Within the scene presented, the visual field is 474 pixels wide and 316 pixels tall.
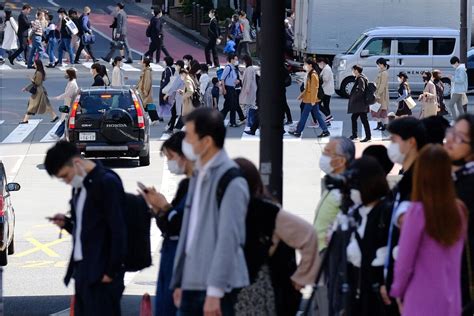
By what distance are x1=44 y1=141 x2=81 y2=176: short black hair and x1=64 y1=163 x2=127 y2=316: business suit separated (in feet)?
0.57

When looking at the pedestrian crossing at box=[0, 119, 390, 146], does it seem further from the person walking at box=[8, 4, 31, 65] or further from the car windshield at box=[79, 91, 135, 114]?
the person walking at box=[8, 4, 31, 65]

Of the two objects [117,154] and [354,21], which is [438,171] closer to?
[117,154]

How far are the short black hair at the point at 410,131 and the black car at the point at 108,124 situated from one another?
16611 millimetres

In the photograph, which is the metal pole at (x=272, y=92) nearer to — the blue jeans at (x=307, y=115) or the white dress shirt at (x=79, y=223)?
the white dress shirt at (x=79, y=223)

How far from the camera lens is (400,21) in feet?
133

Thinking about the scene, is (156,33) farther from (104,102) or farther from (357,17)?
(104,102)

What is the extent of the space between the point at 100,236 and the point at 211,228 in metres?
1.46

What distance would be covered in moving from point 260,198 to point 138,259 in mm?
1549

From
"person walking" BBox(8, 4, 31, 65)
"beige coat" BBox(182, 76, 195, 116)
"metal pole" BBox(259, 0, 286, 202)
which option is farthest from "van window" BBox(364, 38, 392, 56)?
"metal pole" BBox(259, 0, 286, 202)

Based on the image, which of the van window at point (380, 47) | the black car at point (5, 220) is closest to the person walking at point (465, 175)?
the black car at point (5, 220)

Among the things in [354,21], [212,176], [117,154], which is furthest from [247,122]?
[212,176]

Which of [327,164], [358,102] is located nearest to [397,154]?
[327,164]

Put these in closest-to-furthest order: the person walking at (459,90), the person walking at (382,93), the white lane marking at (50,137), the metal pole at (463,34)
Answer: the white lane marking at (50,137)
the person walking at (382,93)
the person walking at (459,90)
the metal pole at (463,34)

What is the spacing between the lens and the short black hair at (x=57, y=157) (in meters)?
8.48
